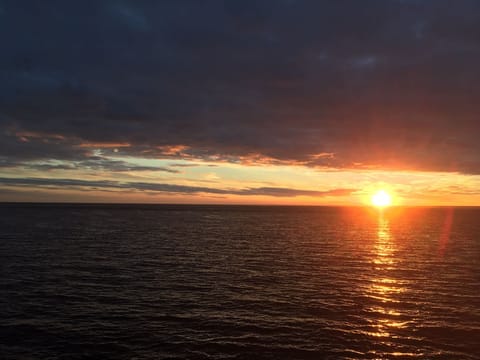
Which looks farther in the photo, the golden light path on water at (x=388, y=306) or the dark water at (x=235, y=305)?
the golden light path on water at (x=388, y=306)

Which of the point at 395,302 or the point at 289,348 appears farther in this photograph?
the point at 395,302

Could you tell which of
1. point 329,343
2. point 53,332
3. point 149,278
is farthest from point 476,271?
point 53,332

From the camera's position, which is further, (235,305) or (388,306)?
(388,306)

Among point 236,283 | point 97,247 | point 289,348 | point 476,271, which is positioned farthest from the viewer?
point 97,247

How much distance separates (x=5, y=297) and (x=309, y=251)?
5199 centimetres

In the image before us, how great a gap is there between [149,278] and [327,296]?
2159cm

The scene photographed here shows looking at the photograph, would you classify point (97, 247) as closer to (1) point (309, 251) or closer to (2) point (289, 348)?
(1) point (309, 251)

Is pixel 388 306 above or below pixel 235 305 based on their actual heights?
below

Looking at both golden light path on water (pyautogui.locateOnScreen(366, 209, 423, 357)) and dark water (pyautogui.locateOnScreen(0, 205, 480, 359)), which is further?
golden light path on water (pyautogui.locateOnScreen(366, 209, 423, 357))

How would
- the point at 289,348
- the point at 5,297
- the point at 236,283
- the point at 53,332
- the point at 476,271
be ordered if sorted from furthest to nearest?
1. the point at 476,271
2. the point at 236,283
3. the point at 5,297
4. the point at 53,332
5. the point at 289,348

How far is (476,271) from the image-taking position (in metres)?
→ 59.0

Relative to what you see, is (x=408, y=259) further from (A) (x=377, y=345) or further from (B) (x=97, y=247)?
(B) (x=97, y=247)

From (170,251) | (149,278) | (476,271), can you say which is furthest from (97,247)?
(476,271)

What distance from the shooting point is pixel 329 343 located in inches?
1227
